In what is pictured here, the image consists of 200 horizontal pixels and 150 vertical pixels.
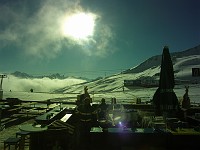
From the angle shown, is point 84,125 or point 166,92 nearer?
point 84,125

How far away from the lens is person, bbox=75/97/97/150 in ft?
28.7

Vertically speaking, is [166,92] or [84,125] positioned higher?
[166,92]

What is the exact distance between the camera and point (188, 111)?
14047 millimetres

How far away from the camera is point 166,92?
11.7 meters

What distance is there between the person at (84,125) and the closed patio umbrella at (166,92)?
10.2ft

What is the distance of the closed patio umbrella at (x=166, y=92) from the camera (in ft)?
38.1

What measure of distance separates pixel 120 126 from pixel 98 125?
3.65 feet

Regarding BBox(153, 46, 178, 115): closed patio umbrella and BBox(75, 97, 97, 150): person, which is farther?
BBox(153, 46, 178, 115): closed patio umbrella

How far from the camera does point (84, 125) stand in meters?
10.2

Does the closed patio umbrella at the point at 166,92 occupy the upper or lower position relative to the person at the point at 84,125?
upper

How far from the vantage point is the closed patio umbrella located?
11.6 meters

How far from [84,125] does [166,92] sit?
13.5 ft

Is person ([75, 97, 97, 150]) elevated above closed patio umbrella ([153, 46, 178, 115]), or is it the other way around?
closed patio umbrella ([153, 46, 178, 115])

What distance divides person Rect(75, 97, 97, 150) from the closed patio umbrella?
122 inches
